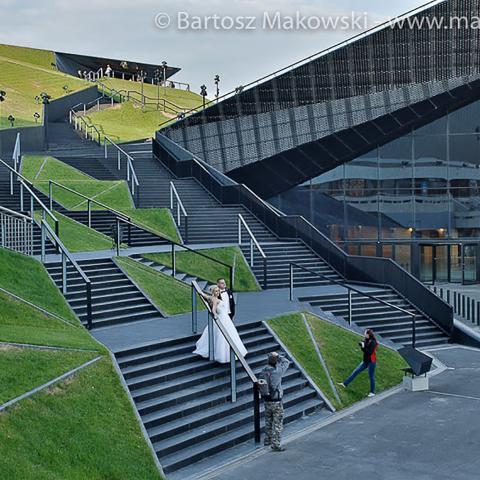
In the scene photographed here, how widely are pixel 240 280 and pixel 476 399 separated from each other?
8855 millimetres

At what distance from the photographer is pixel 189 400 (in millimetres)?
10281

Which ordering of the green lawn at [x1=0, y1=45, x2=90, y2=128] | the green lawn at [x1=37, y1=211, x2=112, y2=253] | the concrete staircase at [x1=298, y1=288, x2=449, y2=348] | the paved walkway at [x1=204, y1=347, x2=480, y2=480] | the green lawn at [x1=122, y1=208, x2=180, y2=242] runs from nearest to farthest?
the paved walkway at [x1=204, y1=347, x2=480, y2=480], the concrete staircase at [x1=298, y1=288, x2=449, y2=348], the green lawn at [x1=37, y1=211, x2=112, y2=253], the green lawn at [x1=122, y1=208, x2=180, y2=242], the green lawn at [x1=0, y1=45, x2=90, y2=128]

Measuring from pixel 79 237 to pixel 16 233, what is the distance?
397cm

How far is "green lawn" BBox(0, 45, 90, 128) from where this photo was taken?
55.4m

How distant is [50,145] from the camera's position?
3912 cm

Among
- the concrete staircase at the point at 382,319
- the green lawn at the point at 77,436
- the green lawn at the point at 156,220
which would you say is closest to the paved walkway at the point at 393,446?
the green lawn at the point at 77,436

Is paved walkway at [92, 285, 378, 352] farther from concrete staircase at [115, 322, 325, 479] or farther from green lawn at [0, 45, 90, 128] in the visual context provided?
green lawn at [0, 45, 90, 128]

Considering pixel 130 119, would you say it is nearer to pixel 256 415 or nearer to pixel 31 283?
pixel 31 283

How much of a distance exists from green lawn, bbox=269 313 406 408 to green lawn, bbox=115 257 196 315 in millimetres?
2559

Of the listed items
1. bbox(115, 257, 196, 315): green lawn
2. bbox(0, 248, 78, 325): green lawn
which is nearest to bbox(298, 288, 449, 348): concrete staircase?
bbox(115, 257, 196, 315): green lawn

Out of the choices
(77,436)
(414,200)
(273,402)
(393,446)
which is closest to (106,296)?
(273,402)

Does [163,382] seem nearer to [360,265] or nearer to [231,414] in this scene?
[231,414]

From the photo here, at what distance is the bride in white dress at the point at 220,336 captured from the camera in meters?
10.8

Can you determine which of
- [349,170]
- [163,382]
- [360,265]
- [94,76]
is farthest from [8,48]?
[163,382]
